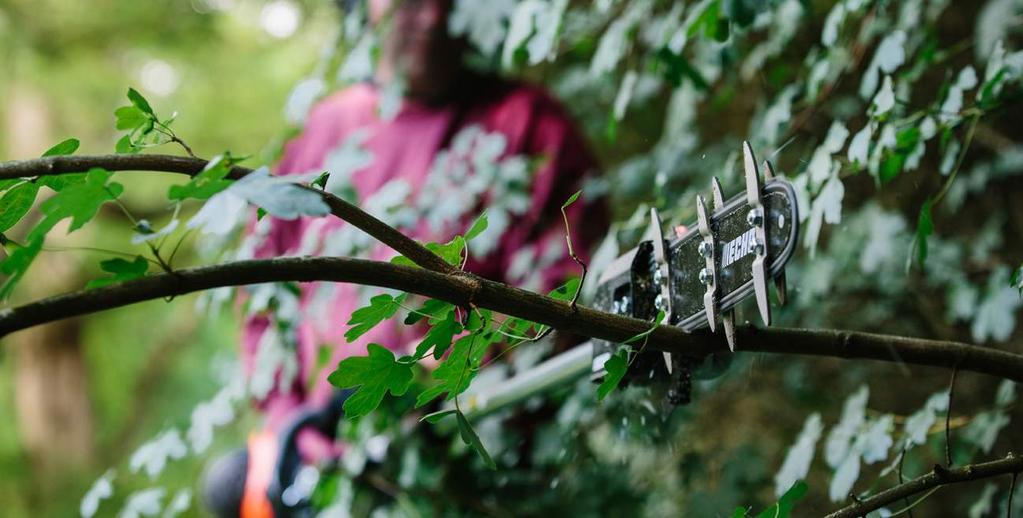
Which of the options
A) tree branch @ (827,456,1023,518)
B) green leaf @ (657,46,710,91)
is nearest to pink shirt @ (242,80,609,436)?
green leaf @ (657,46,710,91)

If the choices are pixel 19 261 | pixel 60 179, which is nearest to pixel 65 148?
pixel 60 179

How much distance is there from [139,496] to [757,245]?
0.90m

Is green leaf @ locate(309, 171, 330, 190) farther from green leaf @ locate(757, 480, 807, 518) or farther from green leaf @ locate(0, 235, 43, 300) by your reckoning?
green leaf @ locate(757, 480, 807, 518)

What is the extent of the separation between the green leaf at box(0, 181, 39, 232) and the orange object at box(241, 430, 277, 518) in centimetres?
71

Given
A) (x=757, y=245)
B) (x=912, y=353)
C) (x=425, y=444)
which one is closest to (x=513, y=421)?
(x=425, y=444)

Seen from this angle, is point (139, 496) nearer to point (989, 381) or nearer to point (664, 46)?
point (664, 46)

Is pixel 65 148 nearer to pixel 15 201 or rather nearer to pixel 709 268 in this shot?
pixel 15 201

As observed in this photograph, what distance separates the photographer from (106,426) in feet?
18.4

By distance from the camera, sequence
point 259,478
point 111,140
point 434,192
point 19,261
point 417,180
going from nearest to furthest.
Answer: point 19,261
point 259,478
point 434,192
point 417,180
point 111,140

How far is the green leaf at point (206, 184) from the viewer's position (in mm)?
437

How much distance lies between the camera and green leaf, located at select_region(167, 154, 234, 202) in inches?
17.2

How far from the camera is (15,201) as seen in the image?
514 mm

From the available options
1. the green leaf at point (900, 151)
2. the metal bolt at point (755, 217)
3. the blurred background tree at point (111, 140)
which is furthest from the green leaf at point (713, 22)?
the blurred background tree at point (111, 140)

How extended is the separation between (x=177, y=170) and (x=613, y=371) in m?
0.25
